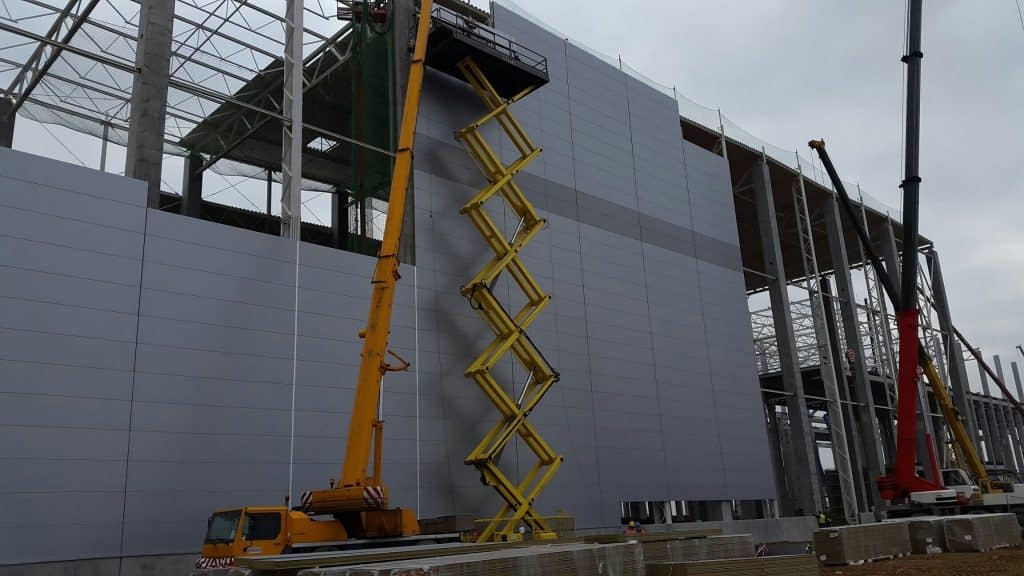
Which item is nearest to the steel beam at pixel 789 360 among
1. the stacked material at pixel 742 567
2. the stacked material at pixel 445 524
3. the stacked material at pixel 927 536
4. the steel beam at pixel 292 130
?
the stacked material at pixel 927 536

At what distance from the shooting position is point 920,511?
114 feet

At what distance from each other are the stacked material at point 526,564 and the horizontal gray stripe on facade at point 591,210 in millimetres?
16227

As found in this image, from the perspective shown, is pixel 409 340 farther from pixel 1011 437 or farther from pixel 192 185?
pixel 1011 437

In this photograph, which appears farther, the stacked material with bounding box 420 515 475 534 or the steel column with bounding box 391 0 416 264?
the steel column with bounding box 391 0 416 264

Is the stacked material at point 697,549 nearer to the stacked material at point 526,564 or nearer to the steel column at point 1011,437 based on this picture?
the stacked material at point 526,564

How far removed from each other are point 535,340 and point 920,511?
2066cm

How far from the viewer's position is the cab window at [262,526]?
15547mm

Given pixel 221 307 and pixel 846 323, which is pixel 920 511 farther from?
pixel 221 307

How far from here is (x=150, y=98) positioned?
20.4 m

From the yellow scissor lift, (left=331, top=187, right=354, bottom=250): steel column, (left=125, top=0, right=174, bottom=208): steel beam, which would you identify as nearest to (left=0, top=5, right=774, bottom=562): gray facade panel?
the yellow scissor lift

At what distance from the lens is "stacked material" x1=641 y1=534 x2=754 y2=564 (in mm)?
18000

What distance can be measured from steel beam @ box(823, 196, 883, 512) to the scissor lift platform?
27.7 meters

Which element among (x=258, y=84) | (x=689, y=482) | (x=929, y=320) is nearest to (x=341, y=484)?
(x=689, y=482)

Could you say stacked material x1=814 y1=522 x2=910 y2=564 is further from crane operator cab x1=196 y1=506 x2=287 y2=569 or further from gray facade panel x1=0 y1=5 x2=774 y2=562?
crane operator cab x1=196 y1=506 x2=287 y2=569
